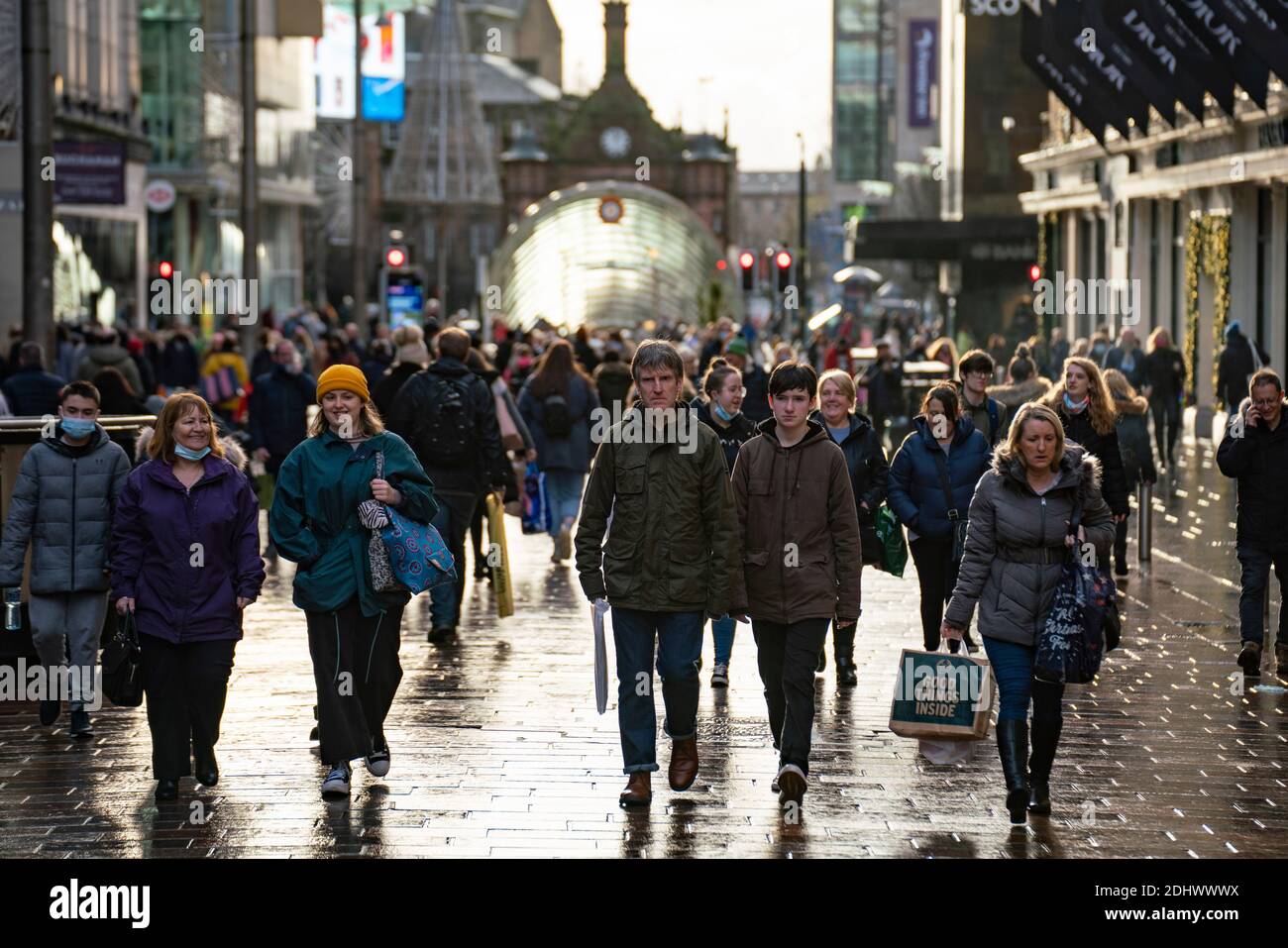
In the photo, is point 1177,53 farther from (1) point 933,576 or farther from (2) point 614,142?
(2) point 614,142

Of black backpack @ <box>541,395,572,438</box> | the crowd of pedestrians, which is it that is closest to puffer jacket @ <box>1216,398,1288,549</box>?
the crowd of pedestrians

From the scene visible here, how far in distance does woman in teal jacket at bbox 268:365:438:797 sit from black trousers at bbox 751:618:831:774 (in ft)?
4.83

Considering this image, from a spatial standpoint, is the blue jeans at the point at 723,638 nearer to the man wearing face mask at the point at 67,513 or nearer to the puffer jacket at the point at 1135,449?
the man wearing face mask at the point at 67,513

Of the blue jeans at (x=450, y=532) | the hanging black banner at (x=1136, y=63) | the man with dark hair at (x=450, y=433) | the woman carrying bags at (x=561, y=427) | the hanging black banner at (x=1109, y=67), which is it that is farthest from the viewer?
the hanging black banner at (x=1109, y=67)

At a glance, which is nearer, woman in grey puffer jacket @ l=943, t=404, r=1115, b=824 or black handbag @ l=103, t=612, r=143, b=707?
woman in grey puffer jacket @ l=943, t=404, r=1115, b=824

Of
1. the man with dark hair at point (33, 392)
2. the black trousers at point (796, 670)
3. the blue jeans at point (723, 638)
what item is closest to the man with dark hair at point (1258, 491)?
the blue jeans at point (723, 638)

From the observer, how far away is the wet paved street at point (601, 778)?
28.1 feet

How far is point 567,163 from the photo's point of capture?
142 metres

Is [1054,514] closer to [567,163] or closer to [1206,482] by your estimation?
[1206,482]

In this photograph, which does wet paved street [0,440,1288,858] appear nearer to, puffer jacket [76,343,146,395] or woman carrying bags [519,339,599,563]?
woman carrying bags [519,339,599,563]

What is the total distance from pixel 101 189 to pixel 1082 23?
15382 mm

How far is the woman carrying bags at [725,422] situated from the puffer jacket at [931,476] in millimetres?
824

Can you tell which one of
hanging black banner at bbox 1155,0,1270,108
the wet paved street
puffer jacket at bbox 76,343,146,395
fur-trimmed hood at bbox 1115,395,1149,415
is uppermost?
hanging black banner at bbox 1155,0,1270,108

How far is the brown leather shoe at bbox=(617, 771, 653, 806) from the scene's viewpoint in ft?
30.0
